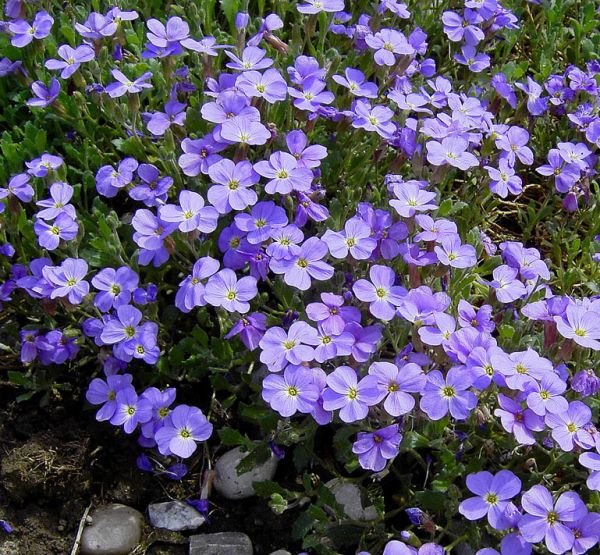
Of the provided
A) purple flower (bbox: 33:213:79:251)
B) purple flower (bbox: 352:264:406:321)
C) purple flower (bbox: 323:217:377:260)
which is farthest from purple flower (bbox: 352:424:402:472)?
purple flower (bbox: 33:213:79:251)

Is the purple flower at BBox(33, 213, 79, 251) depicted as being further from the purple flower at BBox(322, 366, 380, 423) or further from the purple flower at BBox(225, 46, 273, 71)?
the purple flower at BBox(322, 366, 380, 423)

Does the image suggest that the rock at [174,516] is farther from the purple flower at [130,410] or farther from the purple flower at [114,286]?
the purple flower at [114,286]

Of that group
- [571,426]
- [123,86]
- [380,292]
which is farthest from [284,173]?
[571,426]

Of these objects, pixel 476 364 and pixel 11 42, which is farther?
pixel 11 42

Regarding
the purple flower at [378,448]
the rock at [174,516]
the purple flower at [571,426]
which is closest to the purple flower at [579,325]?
the purple flower at [571,426]

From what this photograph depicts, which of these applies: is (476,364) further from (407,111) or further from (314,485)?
(407,111)

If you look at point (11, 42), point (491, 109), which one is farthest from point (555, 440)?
point (11, 42)

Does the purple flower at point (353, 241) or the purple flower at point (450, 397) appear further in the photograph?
the purple flower at point (353, 241)
